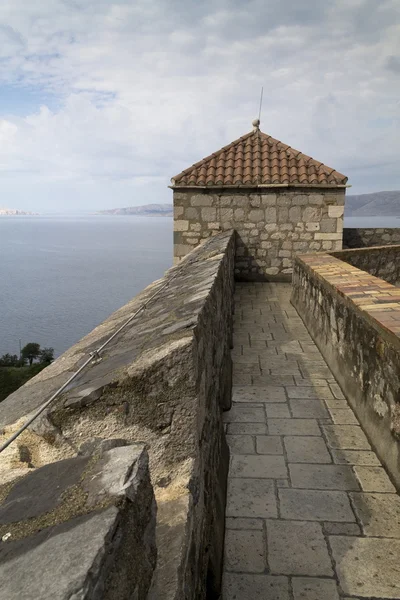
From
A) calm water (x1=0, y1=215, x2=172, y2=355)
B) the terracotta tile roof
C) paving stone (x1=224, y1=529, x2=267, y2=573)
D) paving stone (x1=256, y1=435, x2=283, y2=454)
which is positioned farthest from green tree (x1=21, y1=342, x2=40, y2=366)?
paving stone (x1=224, y1=529, x2=267, y2=573)

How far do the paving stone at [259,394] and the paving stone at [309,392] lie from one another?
0.08 m

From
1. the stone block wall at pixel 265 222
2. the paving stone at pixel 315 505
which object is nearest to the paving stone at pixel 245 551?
the paving stone at pixel 315 505

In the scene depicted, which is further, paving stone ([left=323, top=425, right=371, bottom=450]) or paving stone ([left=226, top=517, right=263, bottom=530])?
paving stone ([left=323, top=425, right=371, bottom=450])

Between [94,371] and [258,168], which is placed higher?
[258,168]

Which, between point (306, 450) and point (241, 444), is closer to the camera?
point (306, 450)

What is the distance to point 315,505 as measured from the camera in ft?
8.60

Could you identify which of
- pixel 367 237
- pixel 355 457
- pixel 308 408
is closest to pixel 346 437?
pixel 355 457

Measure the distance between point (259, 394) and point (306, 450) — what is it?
1.05m

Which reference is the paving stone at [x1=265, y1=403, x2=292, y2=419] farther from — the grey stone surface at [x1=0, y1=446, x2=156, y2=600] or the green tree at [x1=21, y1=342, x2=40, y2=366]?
the green tree at [x1=21, y1=342, x2=40, y2=366]

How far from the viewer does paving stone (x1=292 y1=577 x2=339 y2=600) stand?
1.99 m

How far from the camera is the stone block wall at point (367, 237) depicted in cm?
1332

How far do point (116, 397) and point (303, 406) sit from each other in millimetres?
2787

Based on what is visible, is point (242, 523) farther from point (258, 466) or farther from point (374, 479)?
point (374, 479)

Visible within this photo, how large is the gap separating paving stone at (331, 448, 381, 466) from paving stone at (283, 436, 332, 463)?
61 mm
